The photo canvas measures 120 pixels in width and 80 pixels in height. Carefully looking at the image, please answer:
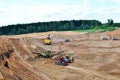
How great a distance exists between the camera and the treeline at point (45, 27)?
85.0 meters

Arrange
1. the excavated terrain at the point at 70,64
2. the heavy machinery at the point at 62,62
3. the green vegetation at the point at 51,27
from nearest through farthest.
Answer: the excavated terrain at the point at 70,64 → the heavy machinery at the point at 62,62 → the green vegetation at the point at 51,27

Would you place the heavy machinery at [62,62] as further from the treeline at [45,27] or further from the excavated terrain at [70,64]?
the treeline at [45,27]

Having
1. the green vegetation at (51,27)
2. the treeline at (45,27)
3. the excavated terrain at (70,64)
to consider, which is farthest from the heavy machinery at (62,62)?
the treeline at (45,27)

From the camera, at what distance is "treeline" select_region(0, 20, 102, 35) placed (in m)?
85.0

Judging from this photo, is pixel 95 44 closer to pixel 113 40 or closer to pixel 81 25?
pixel 113 40

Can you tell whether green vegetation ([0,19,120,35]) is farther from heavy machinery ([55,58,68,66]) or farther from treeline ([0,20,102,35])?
heavy machinery ([55,58,68,66])

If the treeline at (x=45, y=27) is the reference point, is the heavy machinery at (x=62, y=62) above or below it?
below

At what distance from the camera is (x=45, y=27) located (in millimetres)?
88250

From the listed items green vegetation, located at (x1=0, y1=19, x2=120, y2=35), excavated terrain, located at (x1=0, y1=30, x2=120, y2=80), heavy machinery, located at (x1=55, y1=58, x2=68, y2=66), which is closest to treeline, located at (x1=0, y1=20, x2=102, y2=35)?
green vegetation, located at (x1=0, y1=19, x2=120, y2=35)

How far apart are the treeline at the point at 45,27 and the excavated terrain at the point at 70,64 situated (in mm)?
23831

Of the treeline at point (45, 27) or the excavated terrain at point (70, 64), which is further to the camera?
the treeline at point (45, 27)

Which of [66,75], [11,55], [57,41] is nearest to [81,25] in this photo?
[57,41]

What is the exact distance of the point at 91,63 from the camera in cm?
3706

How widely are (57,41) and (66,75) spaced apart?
30.7 meters
